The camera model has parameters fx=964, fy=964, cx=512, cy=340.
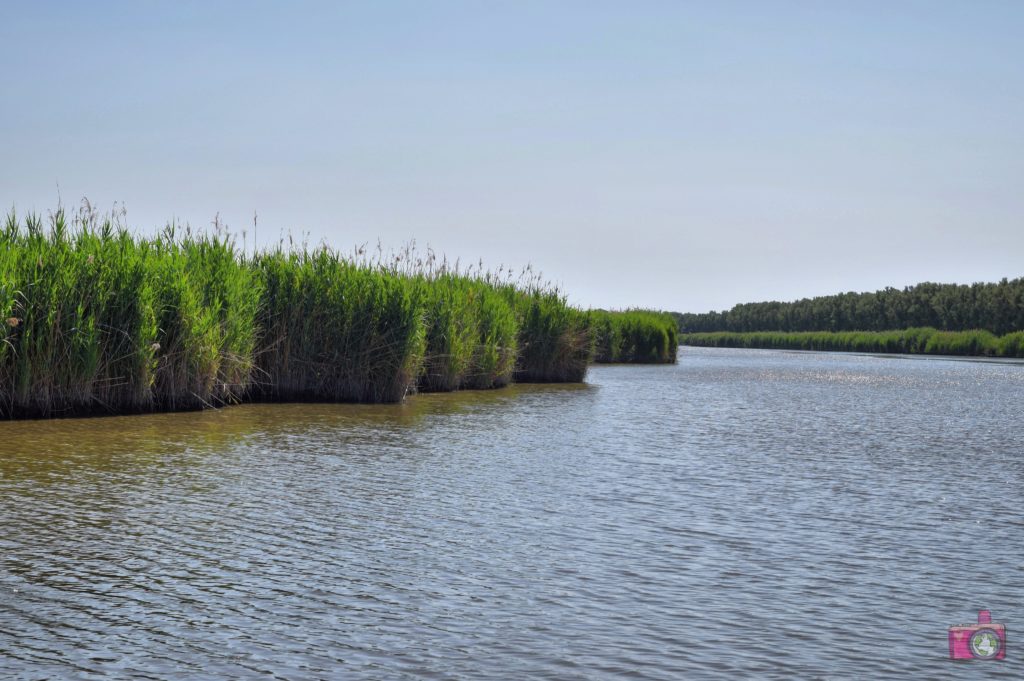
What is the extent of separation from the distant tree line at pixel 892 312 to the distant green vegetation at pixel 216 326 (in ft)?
211

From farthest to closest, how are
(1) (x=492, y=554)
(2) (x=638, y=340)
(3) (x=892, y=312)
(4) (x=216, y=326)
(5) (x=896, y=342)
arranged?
(3) (x=892, y=312), (5) (x=896, y=342), (2) (x=638, y=340), (4) (x=216, y=326), (1) (x=492, y=554)

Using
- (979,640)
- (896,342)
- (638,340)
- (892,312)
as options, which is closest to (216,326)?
(979,640)

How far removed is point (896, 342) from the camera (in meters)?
77.8

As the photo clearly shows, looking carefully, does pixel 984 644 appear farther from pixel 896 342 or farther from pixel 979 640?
pixel 896 342

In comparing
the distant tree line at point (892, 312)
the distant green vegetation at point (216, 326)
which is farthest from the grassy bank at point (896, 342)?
the distant green vegetation at point (216, 326)

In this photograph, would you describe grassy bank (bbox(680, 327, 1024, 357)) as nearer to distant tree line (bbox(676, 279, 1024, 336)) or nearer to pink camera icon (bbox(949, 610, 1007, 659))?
distant tree line (bbox(676, 279, 1024, 336))

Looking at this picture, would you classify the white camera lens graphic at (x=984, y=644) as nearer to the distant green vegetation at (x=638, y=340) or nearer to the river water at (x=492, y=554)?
the river water at (x=492, y=554)

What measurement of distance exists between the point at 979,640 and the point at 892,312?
9193cm

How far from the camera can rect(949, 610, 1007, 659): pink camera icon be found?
461 centimetres

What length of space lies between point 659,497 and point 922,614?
353 cm

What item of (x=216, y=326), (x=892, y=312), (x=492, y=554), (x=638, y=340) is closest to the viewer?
(x=492, y=554)

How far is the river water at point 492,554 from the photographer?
4520 mm

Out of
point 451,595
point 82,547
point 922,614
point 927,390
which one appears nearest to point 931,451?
point 922,614

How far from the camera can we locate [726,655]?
452 centimetres
